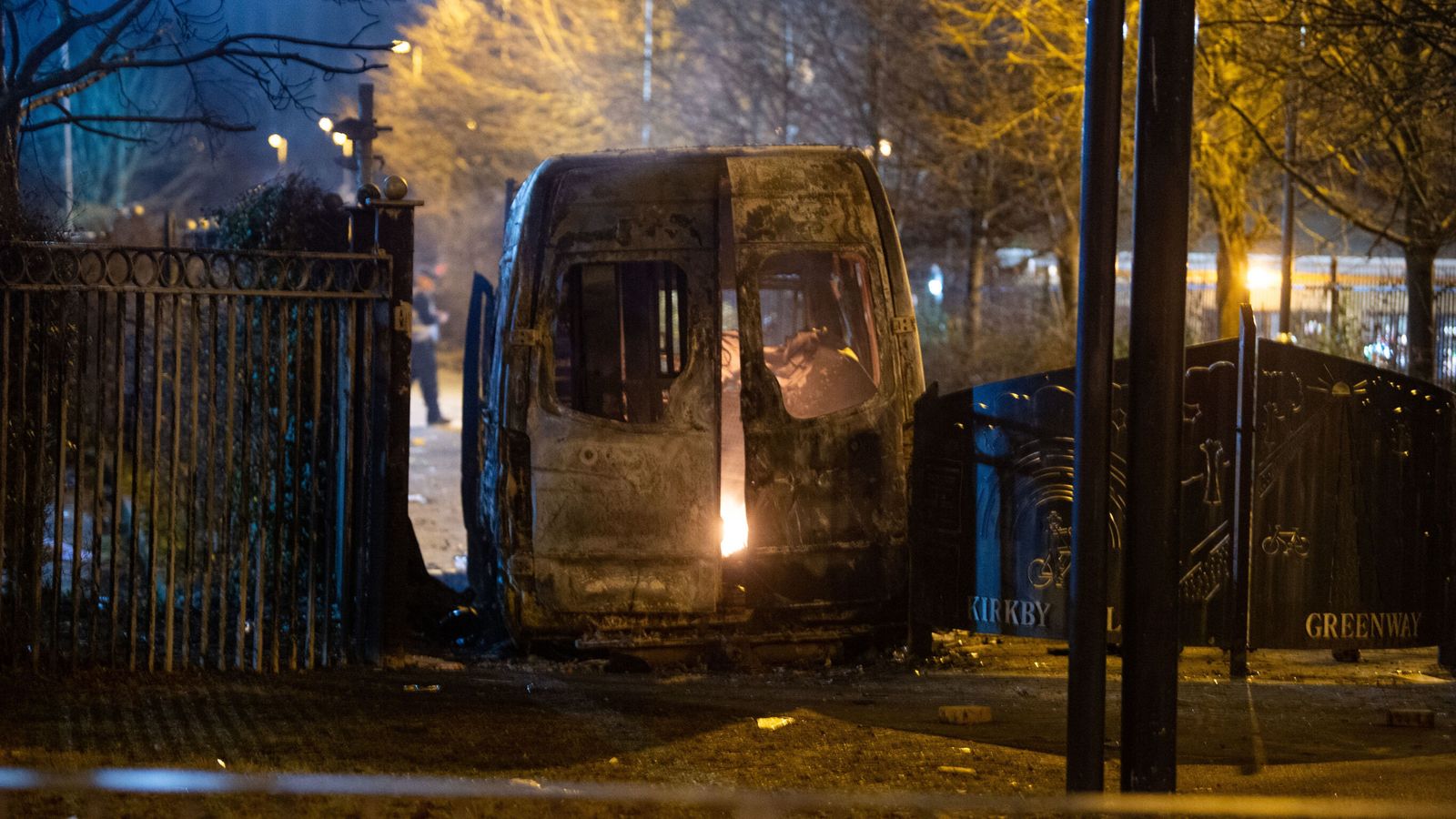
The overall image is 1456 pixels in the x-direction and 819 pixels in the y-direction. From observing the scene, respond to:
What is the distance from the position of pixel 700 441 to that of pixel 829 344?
1.30 metres

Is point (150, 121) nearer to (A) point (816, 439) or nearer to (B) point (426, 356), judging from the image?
(A) point (816, 439)

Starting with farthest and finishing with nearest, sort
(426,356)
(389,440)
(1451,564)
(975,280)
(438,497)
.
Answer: (975,280)
(426,356)
(438,497)
(389,440)
(1451,564)

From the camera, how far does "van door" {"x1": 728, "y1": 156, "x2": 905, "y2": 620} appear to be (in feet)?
26.2

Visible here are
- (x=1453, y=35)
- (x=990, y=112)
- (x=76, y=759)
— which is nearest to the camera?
(x=76, y=759)

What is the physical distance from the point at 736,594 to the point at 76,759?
132 inches

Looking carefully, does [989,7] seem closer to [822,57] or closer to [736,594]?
[822,57]

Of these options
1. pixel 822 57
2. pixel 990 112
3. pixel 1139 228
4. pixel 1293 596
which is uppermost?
pixel 822 57

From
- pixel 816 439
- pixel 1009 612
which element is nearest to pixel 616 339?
pixel 816 439

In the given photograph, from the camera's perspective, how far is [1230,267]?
66.9ft

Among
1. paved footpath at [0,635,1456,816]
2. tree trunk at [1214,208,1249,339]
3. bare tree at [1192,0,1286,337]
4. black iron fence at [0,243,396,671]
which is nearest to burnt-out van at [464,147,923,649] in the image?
paved footpath at [0,635,1456,816]

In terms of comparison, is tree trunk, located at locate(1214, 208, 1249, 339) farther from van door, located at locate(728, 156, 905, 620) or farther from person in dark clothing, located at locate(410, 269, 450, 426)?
van door, located at locate(728, 156, 905, 620)

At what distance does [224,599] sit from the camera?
7469mm

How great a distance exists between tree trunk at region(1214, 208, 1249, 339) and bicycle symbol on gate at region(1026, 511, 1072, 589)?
13384 millimetres

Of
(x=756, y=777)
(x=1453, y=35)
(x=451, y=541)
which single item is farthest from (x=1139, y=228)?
(x=451, y=541)
